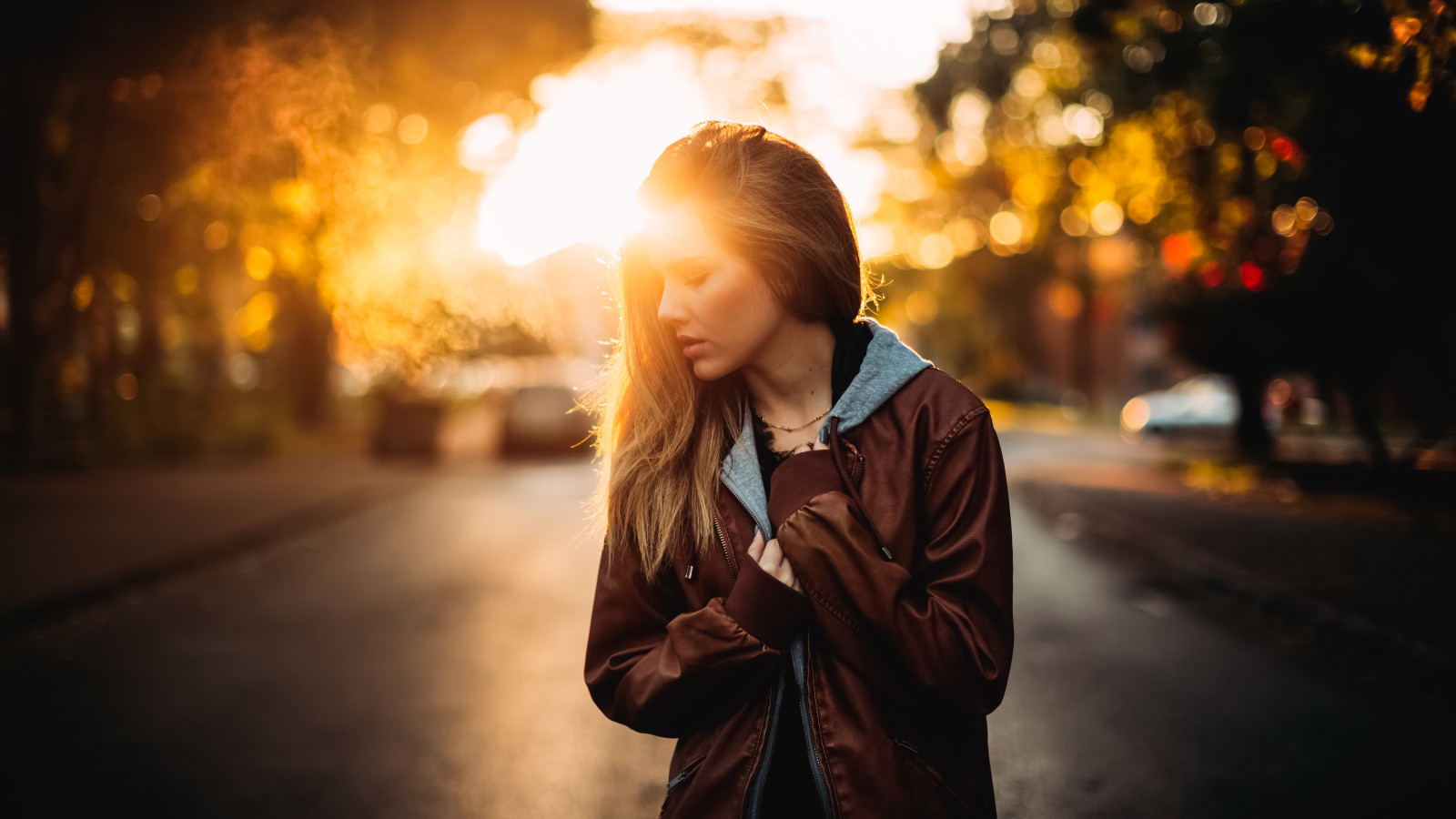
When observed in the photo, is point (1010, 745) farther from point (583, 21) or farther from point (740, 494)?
point (583, 21)

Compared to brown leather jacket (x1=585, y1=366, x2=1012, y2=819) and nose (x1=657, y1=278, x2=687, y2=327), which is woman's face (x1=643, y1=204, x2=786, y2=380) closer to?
nose (x1=657, y1=278, x2=687, y2=327)

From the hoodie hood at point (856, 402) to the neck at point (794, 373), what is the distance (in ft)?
0.23

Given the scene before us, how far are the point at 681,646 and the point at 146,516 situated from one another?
12.5 m

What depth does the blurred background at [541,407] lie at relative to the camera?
16.2 ft

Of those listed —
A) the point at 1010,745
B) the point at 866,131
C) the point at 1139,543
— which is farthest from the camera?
the point at 866,131

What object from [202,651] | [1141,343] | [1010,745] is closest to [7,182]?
[202,651]

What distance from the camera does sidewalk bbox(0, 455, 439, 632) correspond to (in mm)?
8555

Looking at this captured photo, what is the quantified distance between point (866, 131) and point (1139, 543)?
70.9ft

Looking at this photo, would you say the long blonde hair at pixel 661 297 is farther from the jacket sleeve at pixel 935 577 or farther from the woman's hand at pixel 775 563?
the jacket sleeve at pixel 935 577

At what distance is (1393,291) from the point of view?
14.6 meters

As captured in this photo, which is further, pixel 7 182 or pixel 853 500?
pixel 7 182

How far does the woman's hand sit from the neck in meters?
0.28

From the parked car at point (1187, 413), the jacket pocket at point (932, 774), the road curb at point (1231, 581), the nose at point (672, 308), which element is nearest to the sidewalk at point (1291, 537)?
the road curb at point (1231, 581)

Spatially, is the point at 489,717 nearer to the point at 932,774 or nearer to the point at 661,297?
the point at 661,297
